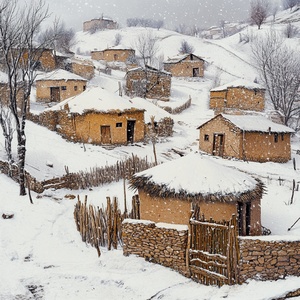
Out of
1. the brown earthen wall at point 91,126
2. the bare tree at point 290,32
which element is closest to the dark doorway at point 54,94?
the brown earthen wall at point 91,126

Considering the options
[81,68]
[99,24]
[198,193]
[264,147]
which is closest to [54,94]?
[81,68]

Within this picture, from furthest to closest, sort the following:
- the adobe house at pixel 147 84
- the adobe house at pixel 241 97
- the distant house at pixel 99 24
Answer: the distant house at pixel 99 24
the adobe house at pixel 147 84
the adobe house at pixel 241 97

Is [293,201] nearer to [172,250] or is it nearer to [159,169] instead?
[159,169]

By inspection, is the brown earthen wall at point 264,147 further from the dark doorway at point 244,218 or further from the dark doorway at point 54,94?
the dark doorway at point 54,94

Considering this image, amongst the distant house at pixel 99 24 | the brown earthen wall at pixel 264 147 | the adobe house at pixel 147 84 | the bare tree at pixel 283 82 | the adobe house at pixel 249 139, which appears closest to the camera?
the adobe house at pixel 249 139

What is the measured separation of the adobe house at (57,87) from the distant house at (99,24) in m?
55.2

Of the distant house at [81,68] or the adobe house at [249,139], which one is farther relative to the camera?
the distant house at [81,68]

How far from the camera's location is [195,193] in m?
11.0

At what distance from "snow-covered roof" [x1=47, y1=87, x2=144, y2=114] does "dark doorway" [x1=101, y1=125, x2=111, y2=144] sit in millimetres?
1238

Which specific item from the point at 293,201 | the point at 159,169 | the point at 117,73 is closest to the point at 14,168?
the point at 159,169

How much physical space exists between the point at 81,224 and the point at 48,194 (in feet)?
15.2

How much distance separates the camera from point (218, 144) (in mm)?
25938

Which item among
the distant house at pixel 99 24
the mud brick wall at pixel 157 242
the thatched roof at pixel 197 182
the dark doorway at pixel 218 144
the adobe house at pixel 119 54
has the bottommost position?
the dark doorway at pixel 218 144

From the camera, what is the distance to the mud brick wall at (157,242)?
9695 millimetres
